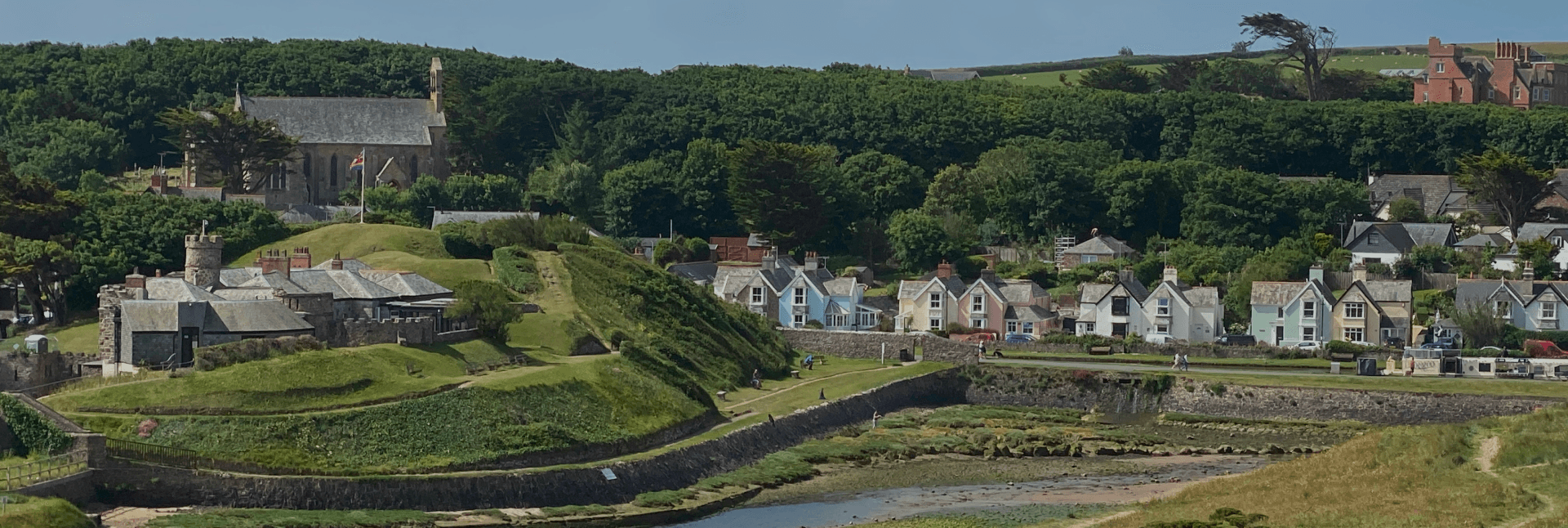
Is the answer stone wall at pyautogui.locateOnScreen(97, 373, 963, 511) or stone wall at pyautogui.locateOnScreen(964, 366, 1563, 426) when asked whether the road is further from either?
stone wall at pyautogui.locateOnScreen(97, 373, 963, 511)

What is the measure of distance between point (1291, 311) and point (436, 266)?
39.6 metres

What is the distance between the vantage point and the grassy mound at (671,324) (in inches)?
2810

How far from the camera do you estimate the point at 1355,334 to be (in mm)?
92500

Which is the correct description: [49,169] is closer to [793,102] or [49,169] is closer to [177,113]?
[177,113]

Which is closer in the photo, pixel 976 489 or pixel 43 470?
pixel 43 470

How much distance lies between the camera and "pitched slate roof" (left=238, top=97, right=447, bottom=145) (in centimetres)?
13141

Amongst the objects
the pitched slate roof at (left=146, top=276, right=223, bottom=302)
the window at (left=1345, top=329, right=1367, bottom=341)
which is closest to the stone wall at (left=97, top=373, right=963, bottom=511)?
the pitched slate roof at (left=146, top=276, right=223, bottom=302)

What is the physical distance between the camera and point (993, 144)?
454 feet

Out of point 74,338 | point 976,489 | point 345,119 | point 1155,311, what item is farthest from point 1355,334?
point 345,119

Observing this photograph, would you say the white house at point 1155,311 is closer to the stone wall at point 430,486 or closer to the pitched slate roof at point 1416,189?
the pitched slate roof at point 1416,189

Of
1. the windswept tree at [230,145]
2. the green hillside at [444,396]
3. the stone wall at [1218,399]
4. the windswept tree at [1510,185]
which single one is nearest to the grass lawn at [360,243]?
the green hillside at [444,396]

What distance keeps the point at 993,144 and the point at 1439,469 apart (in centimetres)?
9151

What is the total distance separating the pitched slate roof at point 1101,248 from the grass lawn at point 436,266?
40.4m

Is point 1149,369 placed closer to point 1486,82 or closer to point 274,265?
point 274,265
